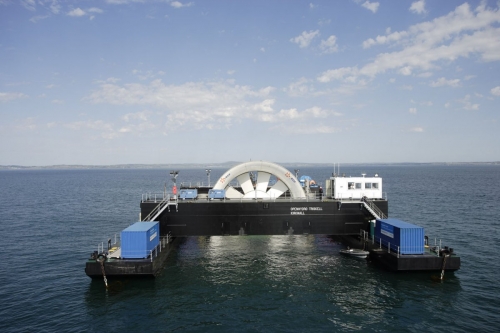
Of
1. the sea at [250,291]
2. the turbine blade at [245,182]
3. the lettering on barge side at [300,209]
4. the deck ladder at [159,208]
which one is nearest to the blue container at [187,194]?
the deck ladder at [159,208]

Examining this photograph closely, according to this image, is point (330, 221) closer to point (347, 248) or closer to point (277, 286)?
point (347, 248)

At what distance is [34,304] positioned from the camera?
28.0m

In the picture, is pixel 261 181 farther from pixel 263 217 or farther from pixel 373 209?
pixel 373 209

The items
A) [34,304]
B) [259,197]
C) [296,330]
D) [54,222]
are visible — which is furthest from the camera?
[54,222]

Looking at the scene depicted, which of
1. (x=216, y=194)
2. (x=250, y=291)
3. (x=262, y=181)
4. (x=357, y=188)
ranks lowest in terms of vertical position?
(x=250, y=291)

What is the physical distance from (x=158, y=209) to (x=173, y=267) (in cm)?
1043

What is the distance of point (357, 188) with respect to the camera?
4969 centimetres

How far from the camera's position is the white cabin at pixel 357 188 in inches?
1939

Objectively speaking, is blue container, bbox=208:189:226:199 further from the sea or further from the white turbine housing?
the sea

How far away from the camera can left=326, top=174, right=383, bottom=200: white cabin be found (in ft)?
162

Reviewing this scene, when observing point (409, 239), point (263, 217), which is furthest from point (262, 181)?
point (409, 239)

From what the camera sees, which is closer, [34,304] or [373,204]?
[34,304]

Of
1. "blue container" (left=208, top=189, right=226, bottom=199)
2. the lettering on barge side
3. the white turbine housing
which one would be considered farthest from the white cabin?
"blue container" (left=208, top=189, right=226, bottom=199)

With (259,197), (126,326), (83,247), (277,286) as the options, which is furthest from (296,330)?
(83,247)
